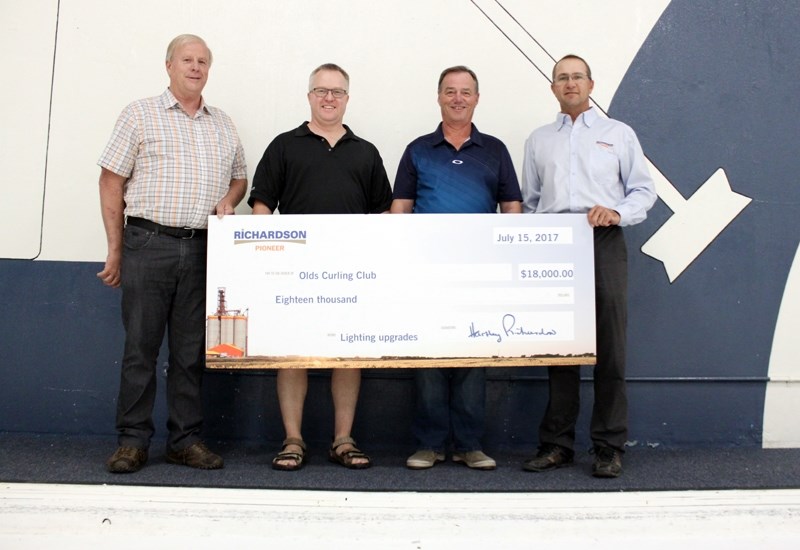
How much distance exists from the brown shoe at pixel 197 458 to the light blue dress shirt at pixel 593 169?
Result: 5.16 feet

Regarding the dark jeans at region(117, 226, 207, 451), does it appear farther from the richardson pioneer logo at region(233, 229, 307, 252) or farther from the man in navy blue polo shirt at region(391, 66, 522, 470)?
the man in navy blue polo shirt at region(391, 66, 522, 470)

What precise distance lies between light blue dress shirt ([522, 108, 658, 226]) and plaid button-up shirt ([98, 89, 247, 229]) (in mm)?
1280

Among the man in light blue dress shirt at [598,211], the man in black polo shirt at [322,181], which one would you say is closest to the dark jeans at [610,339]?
the man in light blue dress shirt at [598,211]

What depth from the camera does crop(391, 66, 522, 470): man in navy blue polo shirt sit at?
9.30ft

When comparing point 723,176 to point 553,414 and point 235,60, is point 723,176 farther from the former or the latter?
point 235,60

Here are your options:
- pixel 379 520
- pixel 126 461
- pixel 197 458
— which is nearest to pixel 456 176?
pixel 379 520

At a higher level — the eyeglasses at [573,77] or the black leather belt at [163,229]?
the eyeglasses at [573,77]

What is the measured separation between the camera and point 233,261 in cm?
269

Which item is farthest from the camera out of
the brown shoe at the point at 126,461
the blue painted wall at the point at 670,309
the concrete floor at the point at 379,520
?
the blue painted wall at the point at 670,309

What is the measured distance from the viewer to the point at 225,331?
2664mm

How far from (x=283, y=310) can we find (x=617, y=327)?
1236mm

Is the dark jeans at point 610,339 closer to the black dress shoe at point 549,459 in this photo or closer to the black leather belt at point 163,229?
the black dress shoe at point 549,459

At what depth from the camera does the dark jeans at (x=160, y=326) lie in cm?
272

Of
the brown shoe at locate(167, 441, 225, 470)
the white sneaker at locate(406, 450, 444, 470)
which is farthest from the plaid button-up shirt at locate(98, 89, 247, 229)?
the white sneaker at locate(406, 450, 444, 470)
